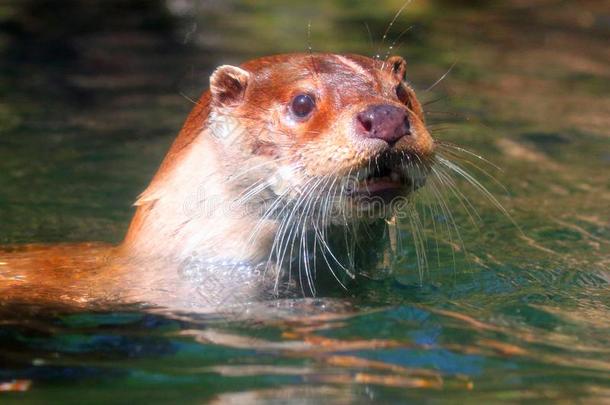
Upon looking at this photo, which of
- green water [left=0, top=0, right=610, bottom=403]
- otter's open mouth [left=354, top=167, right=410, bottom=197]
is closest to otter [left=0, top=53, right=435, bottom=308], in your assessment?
otter's open mouth [left=354, top=167, right=410, bottom=197]

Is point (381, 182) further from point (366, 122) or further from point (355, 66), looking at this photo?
point (355, 66)

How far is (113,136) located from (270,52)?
11.4ft

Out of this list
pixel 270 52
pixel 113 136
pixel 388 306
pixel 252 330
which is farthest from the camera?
pixel 270 52

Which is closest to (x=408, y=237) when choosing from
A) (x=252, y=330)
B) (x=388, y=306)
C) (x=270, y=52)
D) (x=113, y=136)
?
(x=388, y=306)

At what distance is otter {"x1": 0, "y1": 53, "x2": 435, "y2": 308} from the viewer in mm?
5547

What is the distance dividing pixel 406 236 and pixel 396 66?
74.4 inches

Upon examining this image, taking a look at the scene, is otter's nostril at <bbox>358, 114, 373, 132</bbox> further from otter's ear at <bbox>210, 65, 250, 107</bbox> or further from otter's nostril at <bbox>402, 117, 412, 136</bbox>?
otter's ear at <bbox>210, 65, 250, 107</bbox>

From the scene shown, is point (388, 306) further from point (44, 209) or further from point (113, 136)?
point (113, 136)


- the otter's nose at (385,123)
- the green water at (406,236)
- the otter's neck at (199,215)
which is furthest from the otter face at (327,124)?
the green water at (406,236)

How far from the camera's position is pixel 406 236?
315 inches

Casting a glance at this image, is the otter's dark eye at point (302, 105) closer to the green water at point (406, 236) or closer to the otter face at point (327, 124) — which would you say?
the otter face at point (327, 124)

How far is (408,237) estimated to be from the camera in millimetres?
7996

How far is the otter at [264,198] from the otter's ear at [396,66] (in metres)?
0.03

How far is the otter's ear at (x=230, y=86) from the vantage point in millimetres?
6137
